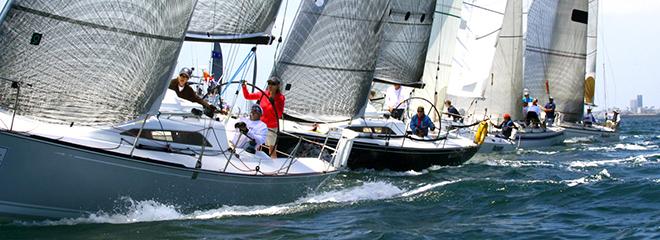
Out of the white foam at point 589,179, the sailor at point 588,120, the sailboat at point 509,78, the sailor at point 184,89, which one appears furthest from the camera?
the sailor at point 588,120

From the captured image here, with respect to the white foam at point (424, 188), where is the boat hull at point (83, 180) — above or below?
above

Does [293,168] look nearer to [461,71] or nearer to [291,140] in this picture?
[291,140]

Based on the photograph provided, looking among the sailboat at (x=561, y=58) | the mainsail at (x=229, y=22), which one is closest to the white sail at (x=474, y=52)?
the sailboat at (x=561, y=58)

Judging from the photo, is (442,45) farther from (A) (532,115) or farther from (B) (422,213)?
(B) (422,213)

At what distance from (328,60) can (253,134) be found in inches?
224

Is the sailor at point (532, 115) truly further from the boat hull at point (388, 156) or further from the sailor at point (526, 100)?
the boat hull at point (388, 156)

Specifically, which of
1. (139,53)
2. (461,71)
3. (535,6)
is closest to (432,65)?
(461,71)

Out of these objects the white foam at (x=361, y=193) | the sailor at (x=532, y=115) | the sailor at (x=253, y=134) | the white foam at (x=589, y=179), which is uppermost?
the sailor at (x=253, y=134)

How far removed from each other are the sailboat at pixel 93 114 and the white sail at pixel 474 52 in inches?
849

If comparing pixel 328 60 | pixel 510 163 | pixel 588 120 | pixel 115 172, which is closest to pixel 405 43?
pixel 510 163

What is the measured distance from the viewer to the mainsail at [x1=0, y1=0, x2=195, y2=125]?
1047 centimetres

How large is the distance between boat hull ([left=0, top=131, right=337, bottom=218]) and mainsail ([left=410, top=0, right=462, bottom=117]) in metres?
18.7

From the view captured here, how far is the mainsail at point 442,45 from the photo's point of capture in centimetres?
3009

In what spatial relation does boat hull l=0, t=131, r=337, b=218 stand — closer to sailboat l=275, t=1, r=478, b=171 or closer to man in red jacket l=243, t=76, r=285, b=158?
man in red jacket l=243, t=76, r=285, b=158
